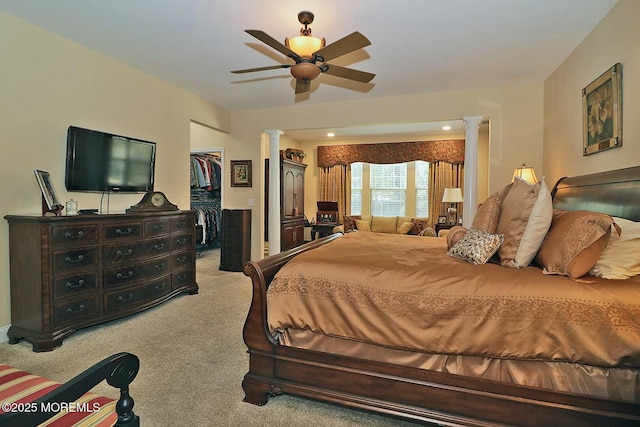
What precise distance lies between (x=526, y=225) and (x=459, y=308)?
72 cm

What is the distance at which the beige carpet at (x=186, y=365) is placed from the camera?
71.2 inches

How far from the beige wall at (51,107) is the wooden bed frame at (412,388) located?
7.98 feet

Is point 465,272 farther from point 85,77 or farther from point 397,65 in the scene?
point 85,77

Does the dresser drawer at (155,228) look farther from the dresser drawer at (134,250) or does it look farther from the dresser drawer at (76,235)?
the dresser drawer at (76,235)

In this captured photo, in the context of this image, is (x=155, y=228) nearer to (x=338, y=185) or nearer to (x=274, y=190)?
(x=274, y=190)

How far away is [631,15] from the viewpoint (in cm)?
233

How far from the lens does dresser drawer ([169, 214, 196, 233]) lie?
385 centimetres

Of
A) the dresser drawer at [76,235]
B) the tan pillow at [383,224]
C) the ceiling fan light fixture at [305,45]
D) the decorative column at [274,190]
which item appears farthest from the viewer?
the tan pillow at [383,224]

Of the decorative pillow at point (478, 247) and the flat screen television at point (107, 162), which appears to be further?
the flat screen television at point (107, 162)

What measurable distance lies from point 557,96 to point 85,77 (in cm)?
514

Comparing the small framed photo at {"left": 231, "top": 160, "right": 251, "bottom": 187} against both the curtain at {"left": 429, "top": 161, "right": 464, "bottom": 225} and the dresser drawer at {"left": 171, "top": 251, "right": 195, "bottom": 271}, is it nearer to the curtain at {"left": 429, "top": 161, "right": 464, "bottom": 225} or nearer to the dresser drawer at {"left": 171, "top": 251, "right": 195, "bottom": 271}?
the dresser drawer at {"left": 171, "top": 251, "right": 195, "bottom": 271}

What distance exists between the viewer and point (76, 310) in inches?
111

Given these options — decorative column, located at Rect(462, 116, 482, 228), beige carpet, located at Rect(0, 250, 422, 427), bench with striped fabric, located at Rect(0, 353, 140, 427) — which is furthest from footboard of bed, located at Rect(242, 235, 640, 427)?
decorative column, located at Rect(462, 116, 482, 228)

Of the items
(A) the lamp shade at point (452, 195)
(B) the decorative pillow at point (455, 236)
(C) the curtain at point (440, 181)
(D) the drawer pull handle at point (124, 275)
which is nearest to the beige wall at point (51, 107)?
(D) the drawer pull handle at point (124, 275)
